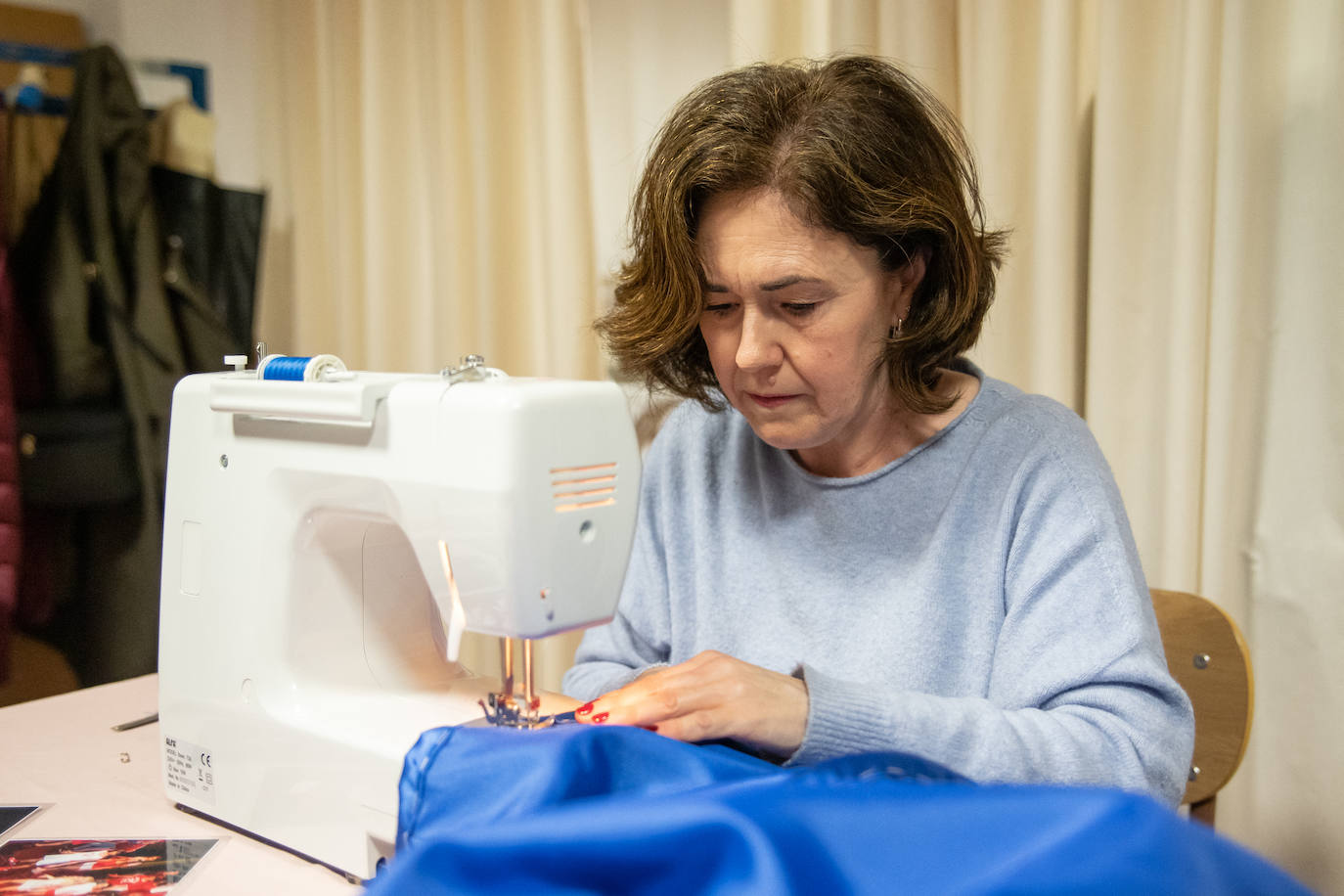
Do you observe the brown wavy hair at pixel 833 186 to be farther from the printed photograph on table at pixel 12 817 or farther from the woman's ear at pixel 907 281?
the printed photograph on table at pixel 12 817

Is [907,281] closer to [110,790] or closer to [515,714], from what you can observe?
[515,714]

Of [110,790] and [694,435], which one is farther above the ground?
[694,435]

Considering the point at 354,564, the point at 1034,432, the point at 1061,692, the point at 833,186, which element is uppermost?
the point at 833,186

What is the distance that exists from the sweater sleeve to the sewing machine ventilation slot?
0.27 meters

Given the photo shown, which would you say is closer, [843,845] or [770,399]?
[843,845]

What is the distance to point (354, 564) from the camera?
1.11 meters

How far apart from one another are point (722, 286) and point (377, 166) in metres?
1.80

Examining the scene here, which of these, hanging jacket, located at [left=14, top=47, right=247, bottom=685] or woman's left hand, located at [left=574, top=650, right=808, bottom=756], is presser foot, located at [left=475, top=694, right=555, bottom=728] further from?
hanging jacket, located at [left=14, top=47, right=247, bottom=685]

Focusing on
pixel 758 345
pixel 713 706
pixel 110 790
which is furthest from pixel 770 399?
pixel 110 790

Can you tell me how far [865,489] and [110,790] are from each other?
0.94 metres

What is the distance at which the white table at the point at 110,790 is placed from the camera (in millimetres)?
977

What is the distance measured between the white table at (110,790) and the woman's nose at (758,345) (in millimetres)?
658

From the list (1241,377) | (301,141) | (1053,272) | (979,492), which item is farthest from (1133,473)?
(301,141)

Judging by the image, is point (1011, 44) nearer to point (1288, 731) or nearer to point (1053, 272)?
point (1053, 272)
